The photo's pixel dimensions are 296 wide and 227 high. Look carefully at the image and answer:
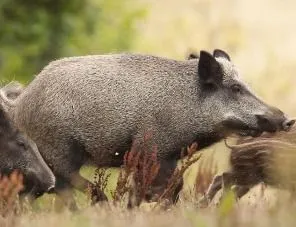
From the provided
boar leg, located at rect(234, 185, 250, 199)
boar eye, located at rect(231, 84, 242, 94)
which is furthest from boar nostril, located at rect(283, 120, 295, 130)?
boar leg, located at rect(234, 185, 250, 199)

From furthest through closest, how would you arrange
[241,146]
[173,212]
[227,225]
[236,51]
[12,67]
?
1. [236,51]
2. [12,67]
3. [241,146]
4. [173,212]
5. [227,225]

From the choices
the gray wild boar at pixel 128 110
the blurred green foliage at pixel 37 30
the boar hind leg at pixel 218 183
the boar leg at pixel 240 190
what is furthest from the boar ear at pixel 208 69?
the blurred green foliage at pixel 37 30

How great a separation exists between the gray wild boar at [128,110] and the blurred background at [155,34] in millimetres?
6442

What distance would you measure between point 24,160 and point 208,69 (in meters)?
2.06

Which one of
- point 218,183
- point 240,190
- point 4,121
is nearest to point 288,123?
point 240,190

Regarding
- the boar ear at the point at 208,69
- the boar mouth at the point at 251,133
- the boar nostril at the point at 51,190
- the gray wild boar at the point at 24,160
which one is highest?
the boar ear at the point at 208,69

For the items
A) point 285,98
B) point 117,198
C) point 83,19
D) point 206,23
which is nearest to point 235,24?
point 206,23

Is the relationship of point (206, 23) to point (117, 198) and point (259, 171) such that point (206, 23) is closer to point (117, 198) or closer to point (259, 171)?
point (259, 171)

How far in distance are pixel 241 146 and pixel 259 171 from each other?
316 mm

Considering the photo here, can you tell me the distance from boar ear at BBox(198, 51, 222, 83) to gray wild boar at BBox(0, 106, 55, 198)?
1853 millimetres

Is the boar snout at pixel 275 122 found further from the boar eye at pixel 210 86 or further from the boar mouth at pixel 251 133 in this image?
the boar eye at pixel 210 86

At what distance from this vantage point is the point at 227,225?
7328 mm

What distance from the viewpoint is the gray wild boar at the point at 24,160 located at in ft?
38.9

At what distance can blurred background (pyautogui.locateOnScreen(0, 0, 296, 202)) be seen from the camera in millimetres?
32625
